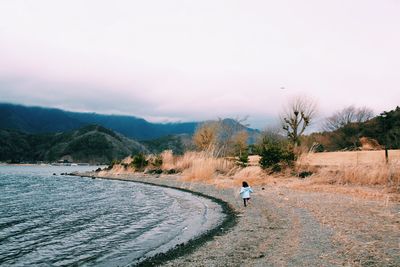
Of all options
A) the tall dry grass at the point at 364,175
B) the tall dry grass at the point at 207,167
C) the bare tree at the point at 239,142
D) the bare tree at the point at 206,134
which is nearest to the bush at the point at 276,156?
the tall dry grass at the point at 207,167

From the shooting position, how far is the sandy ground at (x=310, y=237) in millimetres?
7859

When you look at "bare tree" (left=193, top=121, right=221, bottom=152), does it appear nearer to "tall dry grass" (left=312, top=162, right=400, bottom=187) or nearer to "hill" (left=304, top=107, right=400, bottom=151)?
"hill" (left=304, top=107, right=400, bottom=151)

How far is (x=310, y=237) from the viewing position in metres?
9.94

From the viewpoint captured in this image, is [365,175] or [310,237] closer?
[310,237]

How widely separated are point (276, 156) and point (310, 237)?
22.2 metres

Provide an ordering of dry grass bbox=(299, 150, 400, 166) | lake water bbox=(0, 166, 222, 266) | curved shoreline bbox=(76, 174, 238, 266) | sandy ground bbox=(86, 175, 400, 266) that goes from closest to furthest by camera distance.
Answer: sandy ground bbox=(86, 175, 400, 266), curved shoreline bbox=(76, 174, 238, 266), lake water bbox=(0, 166, 222, 266), dry grass bbox=(299, 150, 400, 166)

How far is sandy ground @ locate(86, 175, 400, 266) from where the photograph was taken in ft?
25.8

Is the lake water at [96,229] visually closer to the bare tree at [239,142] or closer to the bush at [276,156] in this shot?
the bush at [276,156]

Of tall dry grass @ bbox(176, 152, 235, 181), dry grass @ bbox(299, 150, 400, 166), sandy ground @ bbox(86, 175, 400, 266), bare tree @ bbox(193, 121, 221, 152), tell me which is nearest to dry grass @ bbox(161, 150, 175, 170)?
bare tree @ bbox(193, 121, 221, 152)

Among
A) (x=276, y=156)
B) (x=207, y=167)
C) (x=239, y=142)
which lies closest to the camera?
(x=276, y=156)

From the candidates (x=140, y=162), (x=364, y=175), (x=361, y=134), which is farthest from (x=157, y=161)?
(x=361, y=134)

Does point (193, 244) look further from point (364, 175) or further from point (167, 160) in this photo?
point (167, 160)

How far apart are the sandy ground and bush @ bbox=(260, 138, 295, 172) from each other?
45.9ft

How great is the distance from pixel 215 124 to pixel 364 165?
132ft
